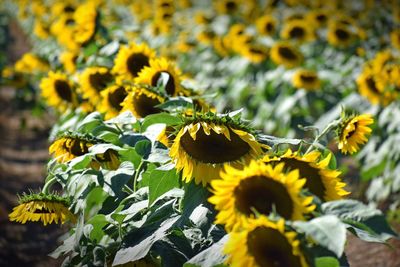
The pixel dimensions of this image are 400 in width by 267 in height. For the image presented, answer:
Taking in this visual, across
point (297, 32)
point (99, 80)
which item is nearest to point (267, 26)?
point (297, 32)

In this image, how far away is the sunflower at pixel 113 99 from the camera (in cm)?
238

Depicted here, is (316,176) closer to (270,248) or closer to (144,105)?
(270,248)

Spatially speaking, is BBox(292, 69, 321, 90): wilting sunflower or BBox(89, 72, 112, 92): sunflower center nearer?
Answer: BBox(89, 72, 112, 92): sunflower center

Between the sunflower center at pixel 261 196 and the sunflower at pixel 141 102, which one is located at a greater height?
the sunflower center at pixel 261 196

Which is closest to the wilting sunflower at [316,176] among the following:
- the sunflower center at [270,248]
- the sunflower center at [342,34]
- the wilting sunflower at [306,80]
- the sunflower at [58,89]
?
the sunflower center at [270,248]

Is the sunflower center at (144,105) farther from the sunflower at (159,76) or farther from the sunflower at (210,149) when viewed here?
the sunflower at (210,149)

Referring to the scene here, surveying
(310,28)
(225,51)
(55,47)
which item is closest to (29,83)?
(55,47)

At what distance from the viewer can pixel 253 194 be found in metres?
1.24

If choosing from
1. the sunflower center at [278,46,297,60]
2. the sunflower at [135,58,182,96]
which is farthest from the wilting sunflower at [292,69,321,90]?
the sunflower at [135,58,182,96]

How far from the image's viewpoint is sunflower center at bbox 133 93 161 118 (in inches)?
86.0

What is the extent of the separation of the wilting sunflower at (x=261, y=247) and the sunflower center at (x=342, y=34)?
466 centimetres

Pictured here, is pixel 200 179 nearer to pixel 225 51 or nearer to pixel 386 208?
pixel 386 208

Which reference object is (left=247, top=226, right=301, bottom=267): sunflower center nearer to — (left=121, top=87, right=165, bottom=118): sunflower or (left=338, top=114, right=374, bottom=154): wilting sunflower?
(left=338, top=114, right=374, bottom=154): wilting sunflower

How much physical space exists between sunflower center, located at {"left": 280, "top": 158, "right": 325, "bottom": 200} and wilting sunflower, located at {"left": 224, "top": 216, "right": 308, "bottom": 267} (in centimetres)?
24
